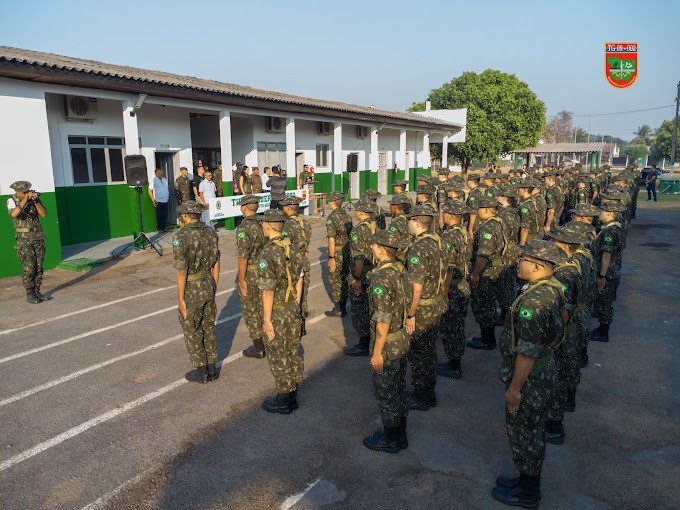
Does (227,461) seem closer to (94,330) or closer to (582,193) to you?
(94,330)

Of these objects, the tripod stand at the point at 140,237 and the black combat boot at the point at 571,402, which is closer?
the black combat boot at the point at 571,402

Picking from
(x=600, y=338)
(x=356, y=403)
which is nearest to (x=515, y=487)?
(x=356, y=403)

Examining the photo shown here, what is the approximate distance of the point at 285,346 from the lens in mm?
4777

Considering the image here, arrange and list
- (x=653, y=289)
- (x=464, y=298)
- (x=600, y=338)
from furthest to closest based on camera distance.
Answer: (x=653, y=289), (x=600, y=338), (x=464, y=298)

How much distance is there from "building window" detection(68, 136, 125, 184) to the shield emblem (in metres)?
25.3

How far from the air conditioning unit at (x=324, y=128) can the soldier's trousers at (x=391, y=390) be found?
18.6m

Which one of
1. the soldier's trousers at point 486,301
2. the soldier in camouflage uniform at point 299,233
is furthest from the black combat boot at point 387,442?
the soldier's trousers at point 486,301

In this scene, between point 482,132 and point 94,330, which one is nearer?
point 94,330

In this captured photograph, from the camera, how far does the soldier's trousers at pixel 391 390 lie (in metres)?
4.10

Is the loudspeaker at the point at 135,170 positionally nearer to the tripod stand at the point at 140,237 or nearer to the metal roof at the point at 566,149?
the tripod stand at the point at 140,237

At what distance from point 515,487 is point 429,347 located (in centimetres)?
150

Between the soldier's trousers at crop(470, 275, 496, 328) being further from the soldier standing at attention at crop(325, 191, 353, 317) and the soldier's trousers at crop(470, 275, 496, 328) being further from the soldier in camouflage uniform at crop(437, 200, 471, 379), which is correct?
the soldier standing at attention at crop(325, 191, 353, 317)

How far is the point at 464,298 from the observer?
578 centimetres

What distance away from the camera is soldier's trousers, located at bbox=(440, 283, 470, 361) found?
5.67 meters
